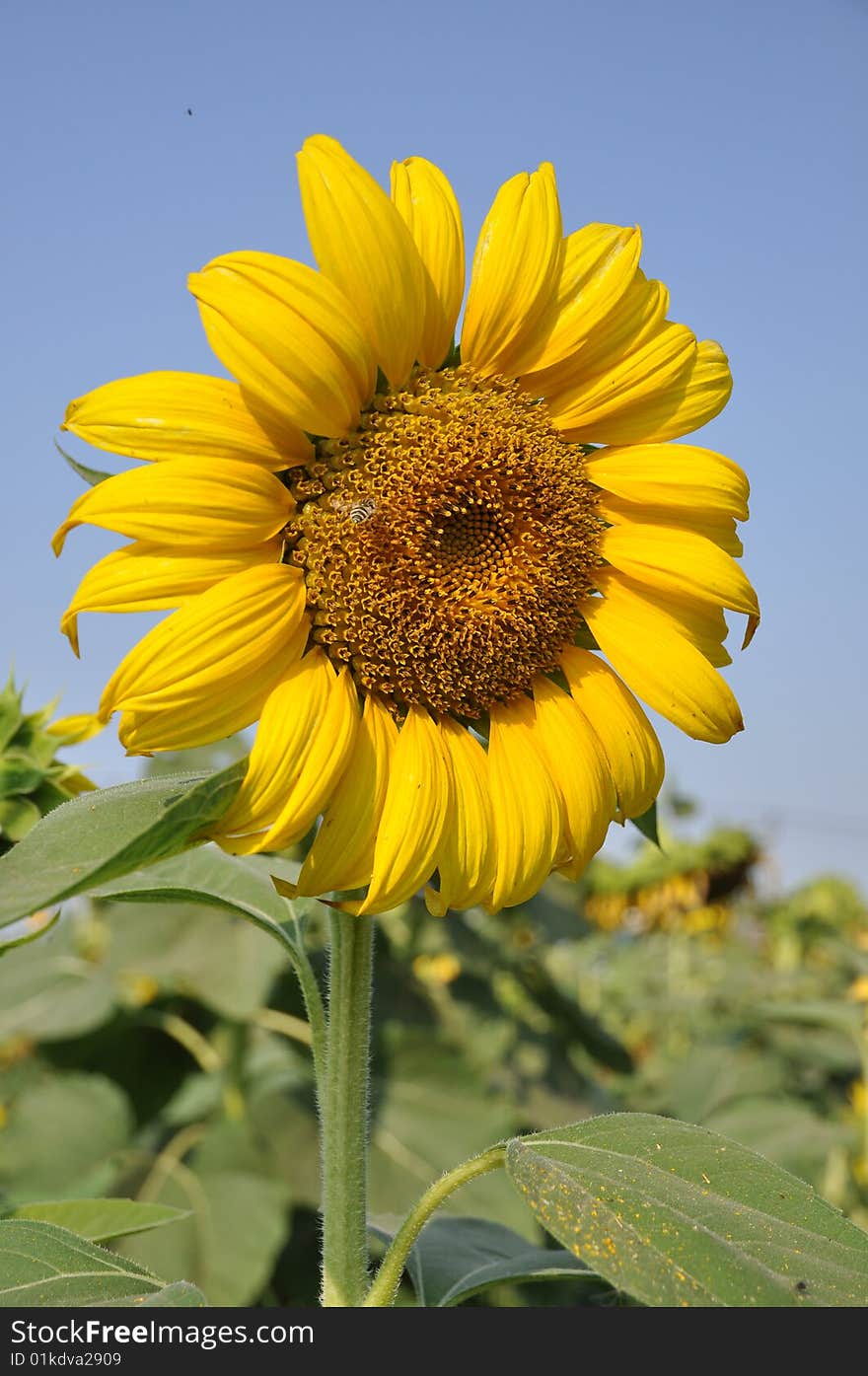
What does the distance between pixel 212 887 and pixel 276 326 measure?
73cm

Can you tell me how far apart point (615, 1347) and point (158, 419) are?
3.42 ft

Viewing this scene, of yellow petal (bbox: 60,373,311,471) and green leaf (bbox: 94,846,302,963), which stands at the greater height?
yellow petal (bbox: 60,373,311,471)

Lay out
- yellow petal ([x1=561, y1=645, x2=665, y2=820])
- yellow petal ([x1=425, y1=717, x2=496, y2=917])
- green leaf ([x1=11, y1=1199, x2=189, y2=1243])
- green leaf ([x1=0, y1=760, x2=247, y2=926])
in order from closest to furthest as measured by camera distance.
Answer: green leaf ([x1=0, y1=760, x2=247, y2=926]) → yellow petal ([x1=425, y1=717, x2=496, y2=917]) → yellow petal ([x1=561, y1=645, x2=665, y2=820]) → green leaf ([x1=11, y1=1199, x2=189, y2=1243])

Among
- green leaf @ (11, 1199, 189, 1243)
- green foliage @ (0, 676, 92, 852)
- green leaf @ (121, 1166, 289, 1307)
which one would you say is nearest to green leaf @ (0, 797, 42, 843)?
green foliage @ (0, 676, 92, 852)

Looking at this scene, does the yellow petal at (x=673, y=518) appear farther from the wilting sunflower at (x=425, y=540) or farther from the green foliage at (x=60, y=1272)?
the green foliage at (x=60, y=1272)

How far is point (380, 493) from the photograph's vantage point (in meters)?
1.49

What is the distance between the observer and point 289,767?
132 centimetres

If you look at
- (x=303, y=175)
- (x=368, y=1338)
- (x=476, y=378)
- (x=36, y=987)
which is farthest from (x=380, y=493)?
(x=36, y=987)

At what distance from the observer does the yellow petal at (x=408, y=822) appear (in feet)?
4.41

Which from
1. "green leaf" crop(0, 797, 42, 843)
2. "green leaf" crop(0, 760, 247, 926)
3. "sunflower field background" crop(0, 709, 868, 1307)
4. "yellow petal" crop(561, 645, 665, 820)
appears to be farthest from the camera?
"sunflower field background" crop(0, 709, 868, 1307)

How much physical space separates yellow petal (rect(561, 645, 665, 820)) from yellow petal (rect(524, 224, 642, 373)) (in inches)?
15.3

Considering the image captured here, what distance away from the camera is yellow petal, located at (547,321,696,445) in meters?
1.60

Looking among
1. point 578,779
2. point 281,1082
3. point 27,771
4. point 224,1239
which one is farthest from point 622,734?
point 281,1082

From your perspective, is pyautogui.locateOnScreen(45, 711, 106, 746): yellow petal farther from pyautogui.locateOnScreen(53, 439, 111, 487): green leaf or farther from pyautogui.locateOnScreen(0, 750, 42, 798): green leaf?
pyautogui.locateOnScreen(53, 439, 111, 487): green leaf
